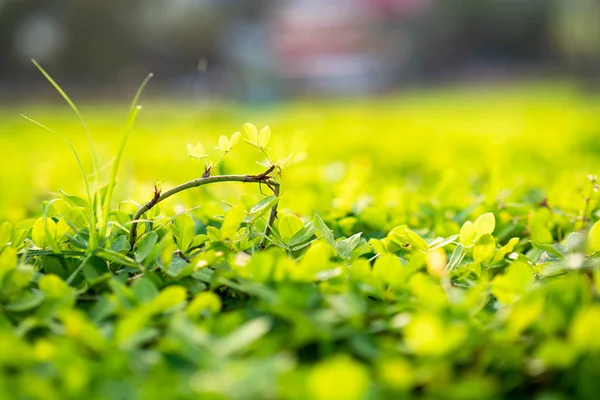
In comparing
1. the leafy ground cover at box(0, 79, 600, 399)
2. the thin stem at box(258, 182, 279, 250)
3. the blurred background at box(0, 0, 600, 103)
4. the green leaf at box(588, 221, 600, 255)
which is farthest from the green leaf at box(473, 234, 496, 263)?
the blurred background at box(0, 0, 600, 103)

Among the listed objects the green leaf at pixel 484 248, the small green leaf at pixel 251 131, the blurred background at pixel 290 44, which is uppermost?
the small green leaf at pixel 251 131

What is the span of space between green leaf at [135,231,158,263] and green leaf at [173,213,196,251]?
9 cm

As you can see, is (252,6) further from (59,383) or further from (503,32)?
(59,383)

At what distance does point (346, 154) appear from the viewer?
449 centimetres

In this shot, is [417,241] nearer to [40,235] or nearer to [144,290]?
[144,290]

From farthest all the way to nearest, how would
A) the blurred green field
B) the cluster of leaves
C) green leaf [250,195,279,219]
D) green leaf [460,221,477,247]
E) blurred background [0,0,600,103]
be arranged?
1. blurred background [0,0,600,103]
2. the blurred green field
3. green leaf [460,221,477,247]
4. green leaf [250,195,279,219]
5. the cluster of leaves

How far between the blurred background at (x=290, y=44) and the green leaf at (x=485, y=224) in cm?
1327

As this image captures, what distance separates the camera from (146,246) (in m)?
1.17

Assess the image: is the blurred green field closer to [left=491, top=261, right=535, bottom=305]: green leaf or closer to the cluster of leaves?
the cluster of leaves

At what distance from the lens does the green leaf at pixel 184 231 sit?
126cm

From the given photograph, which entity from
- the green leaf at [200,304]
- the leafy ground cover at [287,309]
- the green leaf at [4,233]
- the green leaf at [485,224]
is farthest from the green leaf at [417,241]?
the green leaf at [4,233]

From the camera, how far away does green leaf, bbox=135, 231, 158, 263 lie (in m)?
1.16

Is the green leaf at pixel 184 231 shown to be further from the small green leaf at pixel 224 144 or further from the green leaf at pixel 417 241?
the green leaf at pixel 417 241

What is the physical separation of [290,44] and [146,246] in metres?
34.0
